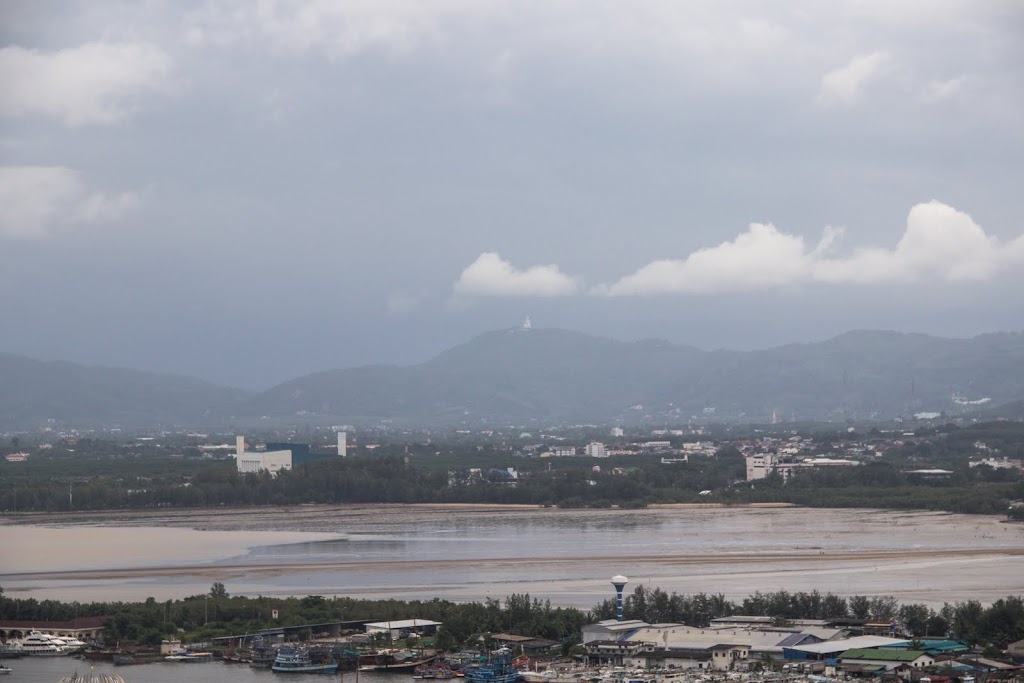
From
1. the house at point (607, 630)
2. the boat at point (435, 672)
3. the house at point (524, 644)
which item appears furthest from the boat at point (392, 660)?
the house at point (607, 630)

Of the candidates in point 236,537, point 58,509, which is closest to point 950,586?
point 236,537

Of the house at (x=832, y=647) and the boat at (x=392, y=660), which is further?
the boat at (x=392, y=660)

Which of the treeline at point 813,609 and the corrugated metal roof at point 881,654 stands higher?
the treeline at point 813,609

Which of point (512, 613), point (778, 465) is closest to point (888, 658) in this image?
point (512, 613)

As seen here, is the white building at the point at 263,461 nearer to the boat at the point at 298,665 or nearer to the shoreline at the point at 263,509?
the shoreline at the point at 263,509

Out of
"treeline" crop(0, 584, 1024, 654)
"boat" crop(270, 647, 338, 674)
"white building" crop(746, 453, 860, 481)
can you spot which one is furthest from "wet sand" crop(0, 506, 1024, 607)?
"white building" crop(746, 453, 860, 481)

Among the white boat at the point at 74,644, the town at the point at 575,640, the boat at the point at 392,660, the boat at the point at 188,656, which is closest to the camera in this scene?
the town at the point at 575,640

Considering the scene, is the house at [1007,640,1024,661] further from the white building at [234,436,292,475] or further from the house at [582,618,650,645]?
the white building at [234,436,292,475]
